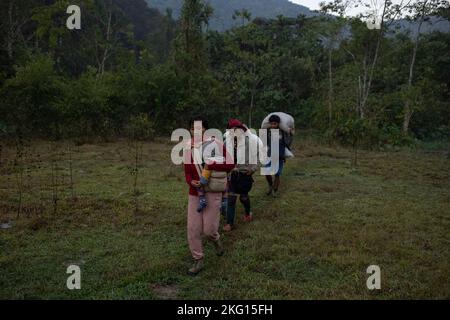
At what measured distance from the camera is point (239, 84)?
24359 mm

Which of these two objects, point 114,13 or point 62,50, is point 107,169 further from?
point 114,13

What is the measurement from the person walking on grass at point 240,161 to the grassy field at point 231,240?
421 mm

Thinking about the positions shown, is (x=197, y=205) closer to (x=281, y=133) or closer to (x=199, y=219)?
(x=199, y=219)

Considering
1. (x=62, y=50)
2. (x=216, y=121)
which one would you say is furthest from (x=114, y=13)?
(x=216, y=121)

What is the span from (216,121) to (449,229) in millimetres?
14471

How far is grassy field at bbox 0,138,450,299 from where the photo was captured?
13.7ft

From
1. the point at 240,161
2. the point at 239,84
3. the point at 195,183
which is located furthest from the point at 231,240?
the point at 239,84

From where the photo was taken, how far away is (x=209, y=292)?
4.07m

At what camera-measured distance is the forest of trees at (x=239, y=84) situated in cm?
1532

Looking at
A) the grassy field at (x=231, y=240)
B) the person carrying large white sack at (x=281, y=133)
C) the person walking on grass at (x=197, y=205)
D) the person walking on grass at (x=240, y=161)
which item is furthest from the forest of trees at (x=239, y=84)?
the person walking on grass at (x=197, y=205)

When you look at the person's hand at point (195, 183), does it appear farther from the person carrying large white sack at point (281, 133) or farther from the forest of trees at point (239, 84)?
the forest of trees at point (239, 84)

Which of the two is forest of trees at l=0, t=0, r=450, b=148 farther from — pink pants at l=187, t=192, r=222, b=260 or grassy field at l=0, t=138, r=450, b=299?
pink pants at l=187, t=192, r=222, b=260

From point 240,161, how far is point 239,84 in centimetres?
1904
